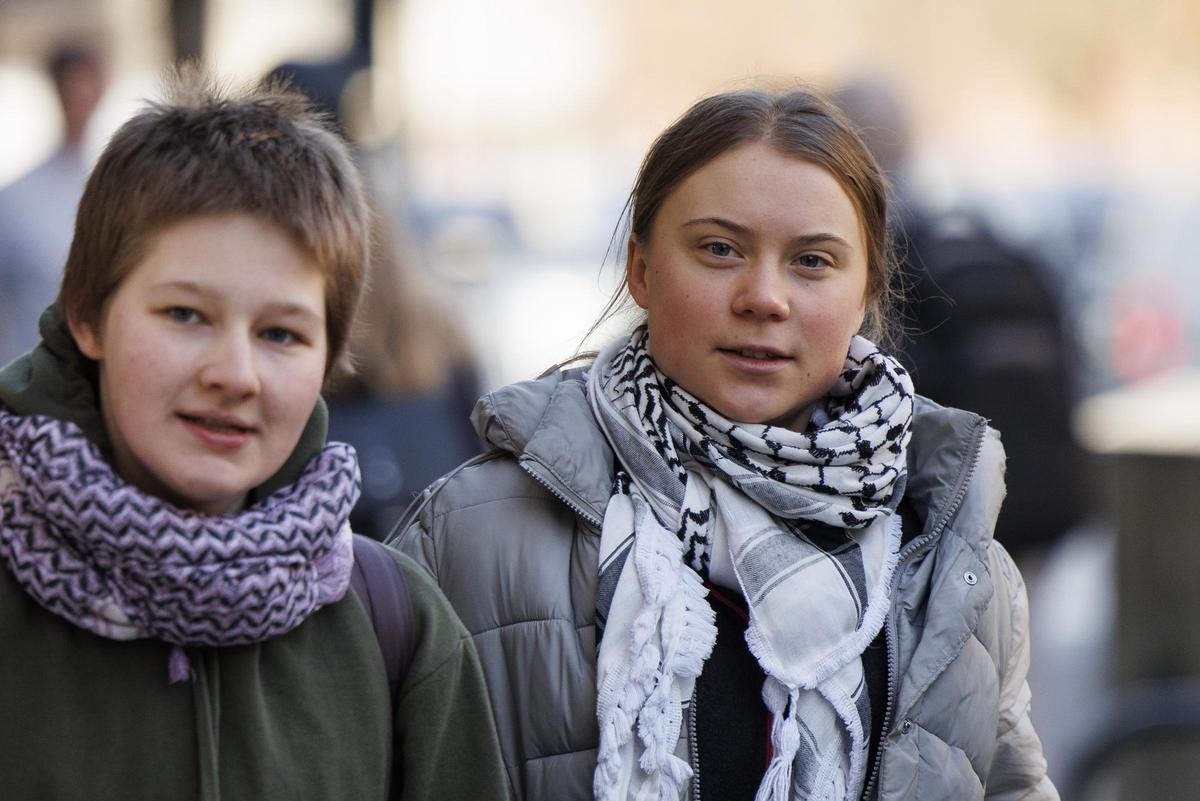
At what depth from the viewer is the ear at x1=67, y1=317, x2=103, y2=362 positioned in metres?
2.20

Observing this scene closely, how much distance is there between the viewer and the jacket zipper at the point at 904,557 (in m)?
2.53

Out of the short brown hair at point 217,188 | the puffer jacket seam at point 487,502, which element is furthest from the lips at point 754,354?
the short brown hair at point 217,188

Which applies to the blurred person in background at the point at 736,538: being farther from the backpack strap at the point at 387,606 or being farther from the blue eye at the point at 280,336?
the blue eye at the point at 280,336

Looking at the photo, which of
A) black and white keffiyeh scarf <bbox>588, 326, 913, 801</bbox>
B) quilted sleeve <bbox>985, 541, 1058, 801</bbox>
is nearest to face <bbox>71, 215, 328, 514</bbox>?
black and white keffiyeh scarf <bbox>588, 326, 913, 801</bbox>

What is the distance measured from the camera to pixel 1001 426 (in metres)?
4.92

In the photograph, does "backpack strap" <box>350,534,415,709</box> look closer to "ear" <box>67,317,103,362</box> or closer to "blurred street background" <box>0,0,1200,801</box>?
"ear" <box>67,317,103,362</box>

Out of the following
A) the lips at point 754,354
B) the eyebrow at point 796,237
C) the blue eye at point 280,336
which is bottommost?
the lips at point 754,354


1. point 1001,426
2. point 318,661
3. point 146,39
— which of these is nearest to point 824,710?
point 318,661

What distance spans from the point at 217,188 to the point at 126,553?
497 mm

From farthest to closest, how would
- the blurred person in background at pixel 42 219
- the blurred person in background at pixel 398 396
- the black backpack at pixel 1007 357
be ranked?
the blurred person in background at pixel 42 219
the black backpack at pixel 1007 357
the blurred person in background at pixel 398 396

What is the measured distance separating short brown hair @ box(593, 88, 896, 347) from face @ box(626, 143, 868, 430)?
0.02 metres

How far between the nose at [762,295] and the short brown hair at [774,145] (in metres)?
0.20

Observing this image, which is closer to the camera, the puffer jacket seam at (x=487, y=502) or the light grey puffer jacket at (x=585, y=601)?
the light grey puffer jacket at (x=585, y=601)

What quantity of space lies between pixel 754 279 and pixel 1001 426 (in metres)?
2.61
